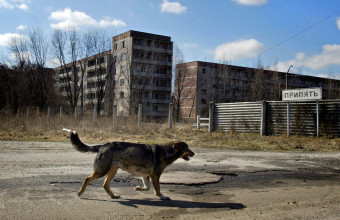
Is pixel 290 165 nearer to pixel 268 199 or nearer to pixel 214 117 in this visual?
pixel 268 199

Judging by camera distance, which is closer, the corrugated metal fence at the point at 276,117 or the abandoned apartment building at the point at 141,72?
the corrugated metal fence at the point at 276,117

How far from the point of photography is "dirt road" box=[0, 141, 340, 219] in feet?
16.8

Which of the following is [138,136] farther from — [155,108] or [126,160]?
[155,108]

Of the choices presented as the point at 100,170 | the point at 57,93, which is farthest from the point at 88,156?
the point at 57,93

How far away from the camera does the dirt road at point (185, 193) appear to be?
5133 mm

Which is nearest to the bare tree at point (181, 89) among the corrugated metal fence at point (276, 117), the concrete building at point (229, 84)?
the concrete building at point (229, 84)

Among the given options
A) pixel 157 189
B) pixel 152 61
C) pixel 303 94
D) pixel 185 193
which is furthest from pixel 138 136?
pixel 152 61

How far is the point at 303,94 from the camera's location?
747 inches

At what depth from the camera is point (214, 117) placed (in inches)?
916

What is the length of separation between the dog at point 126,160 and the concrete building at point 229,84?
1403 inches

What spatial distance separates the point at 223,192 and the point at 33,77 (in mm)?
53256

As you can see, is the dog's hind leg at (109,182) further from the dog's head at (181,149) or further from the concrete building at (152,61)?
the concrete building at (152,61)

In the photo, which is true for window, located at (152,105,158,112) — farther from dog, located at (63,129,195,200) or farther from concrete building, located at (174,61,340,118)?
dog, located at (63,129,195,200)

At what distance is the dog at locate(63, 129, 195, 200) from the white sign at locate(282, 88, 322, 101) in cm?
1495
